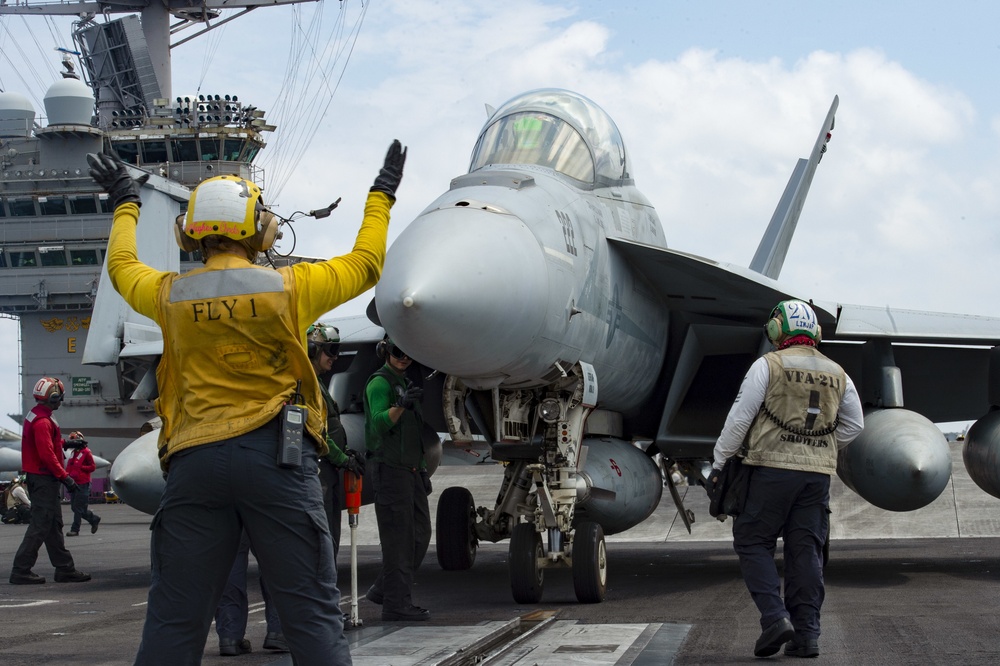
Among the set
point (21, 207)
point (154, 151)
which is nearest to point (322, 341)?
point (154, 151)

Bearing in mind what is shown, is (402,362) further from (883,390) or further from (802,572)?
(883,390)

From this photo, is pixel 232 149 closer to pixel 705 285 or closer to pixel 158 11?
pixel 158 11

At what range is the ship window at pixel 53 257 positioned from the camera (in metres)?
45.1

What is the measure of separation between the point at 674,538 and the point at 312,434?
1446 centimetres

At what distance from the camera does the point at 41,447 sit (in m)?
10.9

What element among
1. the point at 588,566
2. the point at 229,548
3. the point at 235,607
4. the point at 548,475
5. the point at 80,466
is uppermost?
the point at 229,548

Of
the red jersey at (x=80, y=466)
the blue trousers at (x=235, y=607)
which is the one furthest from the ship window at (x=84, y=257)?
the blue trousers at (x=235, y=607)

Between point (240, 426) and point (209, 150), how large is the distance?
42031 millimetres

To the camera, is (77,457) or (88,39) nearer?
(77,457)

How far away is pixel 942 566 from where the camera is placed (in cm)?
1141

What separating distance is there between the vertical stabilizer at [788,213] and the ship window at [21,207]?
36387mm

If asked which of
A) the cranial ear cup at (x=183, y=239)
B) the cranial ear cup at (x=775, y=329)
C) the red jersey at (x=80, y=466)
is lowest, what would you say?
the red jersey at (x=80, y=466)

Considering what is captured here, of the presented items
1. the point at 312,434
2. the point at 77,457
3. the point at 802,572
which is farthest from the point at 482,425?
Answer: the point at 77,457

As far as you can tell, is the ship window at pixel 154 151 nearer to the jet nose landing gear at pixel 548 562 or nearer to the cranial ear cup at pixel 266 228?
the jet nose landing gear at pixel 548 562
